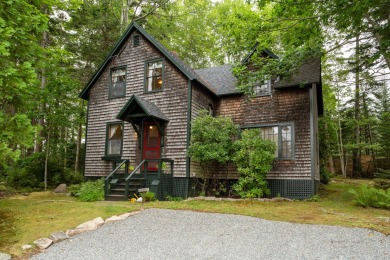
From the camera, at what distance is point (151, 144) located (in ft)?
43.2

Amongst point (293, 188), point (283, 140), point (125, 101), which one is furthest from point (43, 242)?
point (283, 140)

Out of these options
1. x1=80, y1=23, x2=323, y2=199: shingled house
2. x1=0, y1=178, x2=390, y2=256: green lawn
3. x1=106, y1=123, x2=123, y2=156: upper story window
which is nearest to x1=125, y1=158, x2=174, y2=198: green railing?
x1=80, y1=23, x2=323, y2=199: shingled house

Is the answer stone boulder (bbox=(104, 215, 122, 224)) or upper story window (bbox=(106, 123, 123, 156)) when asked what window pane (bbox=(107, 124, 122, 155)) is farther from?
stone boulder (bbox=(104, 215, 122, 224))

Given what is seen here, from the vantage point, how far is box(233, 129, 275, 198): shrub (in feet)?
36.4

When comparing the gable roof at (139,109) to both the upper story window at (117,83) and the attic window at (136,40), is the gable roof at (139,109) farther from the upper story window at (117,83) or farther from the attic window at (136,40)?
the attic window at (136,40)

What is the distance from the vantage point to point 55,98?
52.2ft

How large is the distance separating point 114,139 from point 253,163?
6.91 m

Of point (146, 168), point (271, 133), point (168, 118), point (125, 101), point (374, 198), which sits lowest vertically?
point (374, 198)

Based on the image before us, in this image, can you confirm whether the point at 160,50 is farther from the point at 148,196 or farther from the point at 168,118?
the point at 148,196

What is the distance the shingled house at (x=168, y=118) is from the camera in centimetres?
1211

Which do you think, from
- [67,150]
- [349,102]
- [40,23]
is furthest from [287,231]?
[349,102]

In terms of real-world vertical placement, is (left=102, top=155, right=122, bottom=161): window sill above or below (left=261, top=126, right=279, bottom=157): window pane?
below

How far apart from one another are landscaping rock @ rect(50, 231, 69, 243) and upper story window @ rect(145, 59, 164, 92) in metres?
8.41

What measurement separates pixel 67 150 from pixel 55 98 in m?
8.91
